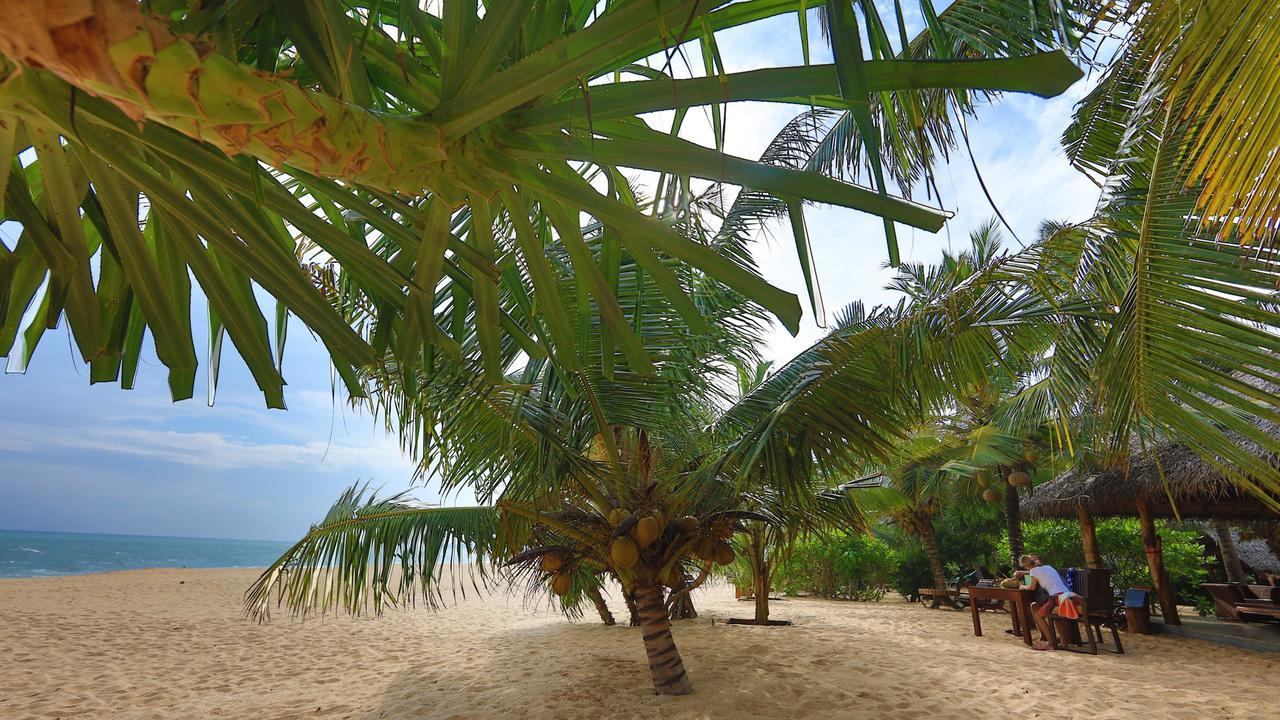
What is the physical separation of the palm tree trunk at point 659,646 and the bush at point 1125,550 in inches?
407

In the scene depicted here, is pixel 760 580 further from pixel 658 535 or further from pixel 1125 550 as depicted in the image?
pixel 1125 550

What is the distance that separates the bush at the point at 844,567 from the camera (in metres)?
14.9

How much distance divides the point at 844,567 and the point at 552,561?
463 inches

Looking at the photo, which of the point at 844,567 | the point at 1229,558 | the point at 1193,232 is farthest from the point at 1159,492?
the point at 1193,232

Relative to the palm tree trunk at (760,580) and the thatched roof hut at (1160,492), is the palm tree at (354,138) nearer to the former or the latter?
the palm tree trunk at (760,580)

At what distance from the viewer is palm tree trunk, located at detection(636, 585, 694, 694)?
16.6 ft

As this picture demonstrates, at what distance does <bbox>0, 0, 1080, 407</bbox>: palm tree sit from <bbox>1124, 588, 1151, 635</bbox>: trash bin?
396 inches

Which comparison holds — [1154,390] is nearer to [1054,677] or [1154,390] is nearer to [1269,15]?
[1269,15]

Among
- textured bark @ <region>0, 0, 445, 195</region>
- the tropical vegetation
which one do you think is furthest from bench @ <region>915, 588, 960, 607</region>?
textured bark @ <region>0, 0, 445, 195</region>

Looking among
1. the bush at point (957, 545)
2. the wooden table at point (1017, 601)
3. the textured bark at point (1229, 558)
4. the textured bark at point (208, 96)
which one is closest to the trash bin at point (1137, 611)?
the wooden table at point (1017, 601)

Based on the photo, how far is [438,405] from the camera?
4570 millimetres

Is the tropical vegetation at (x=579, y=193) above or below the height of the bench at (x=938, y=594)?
above

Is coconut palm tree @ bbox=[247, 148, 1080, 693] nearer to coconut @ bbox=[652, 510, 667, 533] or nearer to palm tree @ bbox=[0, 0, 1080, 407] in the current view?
coconut @ bbox=[652, 510, 667, 533]

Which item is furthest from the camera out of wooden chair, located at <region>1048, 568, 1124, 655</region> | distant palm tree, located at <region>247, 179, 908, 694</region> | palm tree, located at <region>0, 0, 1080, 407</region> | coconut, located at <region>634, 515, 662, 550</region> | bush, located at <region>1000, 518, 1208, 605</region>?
bush, located at <region>1000, 518, 1208, 605</region>
